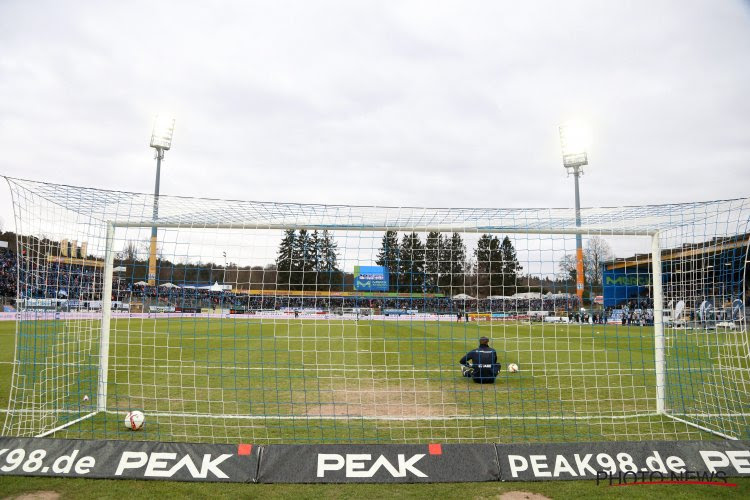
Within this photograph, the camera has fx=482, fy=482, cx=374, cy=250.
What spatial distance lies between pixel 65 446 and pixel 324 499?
9.52ft

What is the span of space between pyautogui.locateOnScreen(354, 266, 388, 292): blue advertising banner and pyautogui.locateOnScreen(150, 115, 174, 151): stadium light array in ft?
109

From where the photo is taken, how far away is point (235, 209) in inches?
272

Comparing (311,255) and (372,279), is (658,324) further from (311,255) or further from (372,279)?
(311,255)

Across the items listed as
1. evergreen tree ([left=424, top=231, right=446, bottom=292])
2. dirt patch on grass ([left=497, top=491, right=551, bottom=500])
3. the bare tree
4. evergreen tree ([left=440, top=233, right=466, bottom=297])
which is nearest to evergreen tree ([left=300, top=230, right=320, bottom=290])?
evergreen tree ([left=424, top=231, right=446, bottom=292])

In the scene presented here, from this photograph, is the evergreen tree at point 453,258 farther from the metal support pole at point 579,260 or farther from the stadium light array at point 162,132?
the stadium light array at point 162,132

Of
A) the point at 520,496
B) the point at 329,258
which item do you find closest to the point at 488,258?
the point at 329,258

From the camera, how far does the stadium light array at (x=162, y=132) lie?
3591 cm

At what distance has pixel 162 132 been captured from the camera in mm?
36406

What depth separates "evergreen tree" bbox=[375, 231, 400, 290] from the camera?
7.59 metres

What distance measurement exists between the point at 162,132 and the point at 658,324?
121 feet

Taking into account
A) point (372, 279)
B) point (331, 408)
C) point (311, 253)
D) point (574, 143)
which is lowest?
point (331, 408)

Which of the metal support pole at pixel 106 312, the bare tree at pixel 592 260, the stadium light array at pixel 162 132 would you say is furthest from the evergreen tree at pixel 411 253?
the stadium light array at pixel 162 132

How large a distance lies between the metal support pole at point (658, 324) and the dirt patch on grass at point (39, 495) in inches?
303

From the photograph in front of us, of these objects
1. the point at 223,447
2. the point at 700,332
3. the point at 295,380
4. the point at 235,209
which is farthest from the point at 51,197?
the point at 700,332
